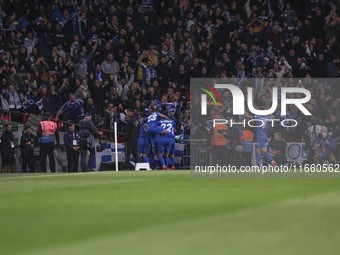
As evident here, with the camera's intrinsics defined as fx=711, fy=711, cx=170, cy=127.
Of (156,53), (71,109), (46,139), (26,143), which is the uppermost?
(156,53)

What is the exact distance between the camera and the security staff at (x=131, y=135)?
21.2 meters

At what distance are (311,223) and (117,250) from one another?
1876mm

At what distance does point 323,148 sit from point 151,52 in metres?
8.15

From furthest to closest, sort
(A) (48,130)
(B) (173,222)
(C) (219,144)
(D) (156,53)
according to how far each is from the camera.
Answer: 1. (D) (156,53)
2. (A) (48,130)
3. (C) (219,144)
4. (B) (173,222)

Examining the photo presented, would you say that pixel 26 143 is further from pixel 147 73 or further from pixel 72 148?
pixel 147 73

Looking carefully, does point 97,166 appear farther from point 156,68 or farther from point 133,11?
point 133,11

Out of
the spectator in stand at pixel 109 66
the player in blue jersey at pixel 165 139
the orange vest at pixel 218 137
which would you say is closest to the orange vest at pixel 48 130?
the player in blue jersey at pixel 165 139

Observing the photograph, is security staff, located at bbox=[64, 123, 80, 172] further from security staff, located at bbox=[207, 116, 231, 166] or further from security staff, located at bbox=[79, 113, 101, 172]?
security staff, located at bbox=[207, 116, 231, 166]

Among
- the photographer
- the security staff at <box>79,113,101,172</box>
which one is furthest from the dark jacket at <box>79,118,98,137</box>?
the photographer

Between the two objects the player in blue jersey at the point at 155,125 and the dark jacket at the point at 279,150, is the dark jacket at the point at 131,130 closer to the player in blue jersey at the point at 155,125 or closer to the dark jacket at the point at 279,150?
the player in blue jersey at the point at 155,125

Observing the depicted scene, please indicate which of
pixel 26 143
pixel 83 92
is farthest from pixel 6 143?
pixel 83 92

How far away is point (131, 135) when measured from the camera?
838 inches

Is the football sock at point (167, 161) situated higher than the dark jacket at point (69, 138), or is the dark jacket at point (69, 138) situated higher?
the dark jacket at point (69, 138)

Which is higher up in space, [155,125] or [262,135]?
[155,125]
